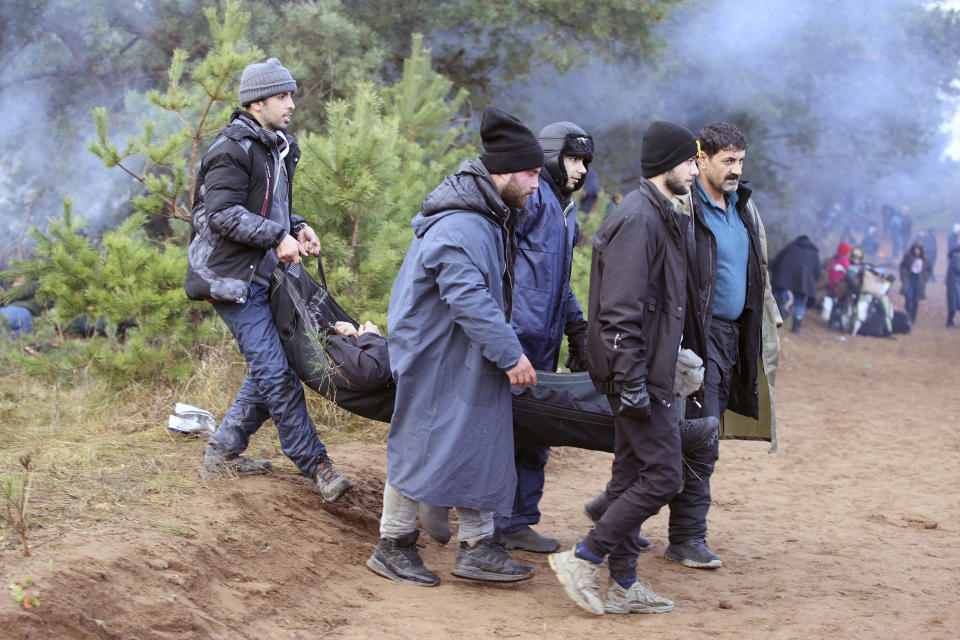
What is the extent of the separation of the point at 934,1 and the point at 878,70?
1.79 m

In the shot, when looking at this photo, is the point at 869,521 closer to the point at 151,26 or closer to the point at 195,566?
the point at 195,566

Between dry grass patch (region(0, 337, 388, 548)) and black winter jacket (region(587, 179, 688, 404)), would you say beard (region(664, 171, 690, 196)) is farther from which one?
dry grass patch (region(0, 337, 388, 548))

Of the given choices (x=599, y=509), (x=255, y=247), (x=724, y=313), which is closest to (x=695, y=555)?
(x=599, y=509)

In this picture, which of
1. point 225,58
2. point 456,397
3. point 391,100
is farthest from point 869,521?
point 391,100

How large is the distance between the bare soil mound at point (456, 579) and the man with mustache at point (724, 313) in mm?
265

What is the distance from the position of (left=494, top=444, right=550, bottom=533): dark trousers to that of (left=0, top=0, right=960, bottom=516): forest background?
2186mm

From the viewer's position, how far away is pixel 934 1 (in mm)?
19641

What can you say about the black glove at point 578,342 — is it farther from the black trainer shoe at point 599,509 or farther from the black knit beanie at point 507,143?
the black knit beanie at point 507,143

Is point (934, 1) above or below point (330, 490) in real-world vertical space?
above

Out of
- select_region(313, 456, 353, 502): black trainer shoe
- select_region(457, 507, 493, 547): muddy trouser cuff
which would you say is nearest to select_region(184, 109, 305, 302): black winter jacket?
select_region(313, 456, 353, 502): black trainer shoe

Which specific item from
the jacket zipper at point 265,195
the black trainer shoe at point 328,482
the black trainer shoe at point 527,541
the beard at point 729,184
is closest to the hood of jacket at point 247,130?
the jacket zipper at point 265,195

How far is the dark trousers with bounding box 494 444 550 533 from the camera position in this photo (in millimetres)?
5000

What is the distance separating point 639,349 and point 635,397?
0.19 metres

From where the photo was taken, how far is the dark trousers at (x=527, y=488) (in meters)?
5.00
